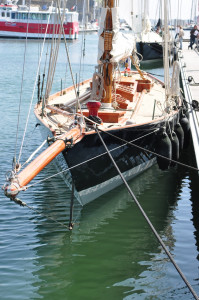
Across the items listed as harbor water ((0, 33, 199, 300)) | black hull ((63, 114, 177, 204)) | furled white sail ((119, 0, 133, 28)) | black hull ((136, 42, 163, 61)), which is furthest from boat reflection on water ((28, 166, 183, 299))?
black hull ((136, 42, 163, 61))

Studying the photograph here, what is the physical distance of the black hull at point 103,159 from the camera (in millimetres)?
12523

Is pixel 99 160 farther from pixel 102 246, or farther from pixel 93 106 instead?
pixel 102 246

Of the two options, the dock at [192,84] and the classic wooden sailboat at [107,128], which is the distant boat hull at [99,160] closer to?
the classic wooden sailboat at [107,128]

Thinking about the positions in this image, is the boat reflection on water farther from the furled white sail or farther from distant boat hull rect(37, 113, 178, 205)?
the furled white sail

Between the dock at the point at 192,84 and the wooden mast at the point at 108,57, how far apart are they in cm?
266

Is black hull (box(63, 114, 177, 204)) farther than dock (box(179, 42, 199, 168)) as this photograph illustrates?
No

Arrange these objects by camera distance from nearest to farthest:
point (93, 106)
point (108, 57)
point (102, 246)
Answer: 1. point (102, 246)
2. point (93, 106)
3. point (108, 57)

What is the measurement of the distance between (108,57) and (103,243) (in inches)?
214

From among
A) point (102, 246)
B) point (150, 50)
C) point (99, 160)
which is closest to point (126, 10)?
point (99, 160)

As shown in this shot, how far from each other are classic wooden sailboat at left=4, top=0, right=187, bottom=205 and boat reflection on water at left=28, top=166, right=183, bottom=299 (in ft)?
1.76

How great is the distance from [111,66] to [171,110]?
7.06 feet

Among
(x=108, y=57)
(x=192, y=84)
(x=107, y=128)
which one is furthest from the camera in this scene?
(x=192, y=84)

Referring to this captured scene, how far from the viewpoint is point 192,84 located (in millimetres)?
27516

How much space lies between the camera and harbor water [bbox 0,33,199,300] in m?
10.0
